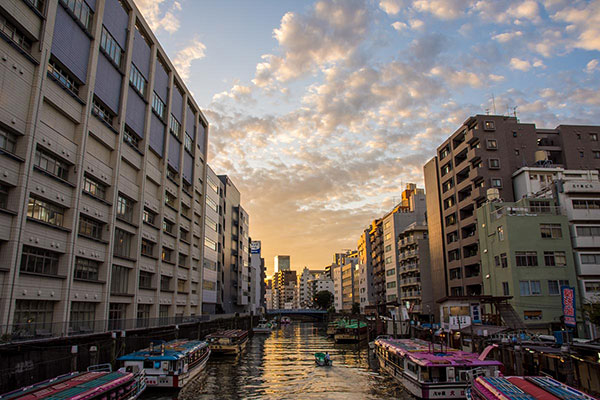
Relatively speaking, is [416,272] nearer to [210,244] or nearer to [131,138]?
[210,244]

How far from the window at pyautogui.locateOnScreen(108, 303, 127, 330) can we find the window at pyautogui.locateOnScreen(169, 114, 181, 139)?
1153 inches

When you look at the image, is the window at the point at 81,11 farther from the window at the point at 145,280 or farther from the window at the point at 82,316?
the window at the point at 145,280

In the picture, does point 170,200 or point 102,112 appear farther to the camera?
point 170,200

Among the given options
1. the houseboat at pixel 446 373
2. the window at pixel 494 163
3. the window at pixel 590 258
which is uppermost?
the window at pixel 494 163

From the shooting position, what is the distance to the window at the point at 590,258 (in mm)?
52906

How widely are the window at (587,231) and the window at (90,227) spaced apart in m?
57.9

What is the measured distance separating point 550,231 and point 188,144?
5914cm

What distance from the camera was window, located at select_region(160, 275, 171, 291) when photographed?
6281 centimetres

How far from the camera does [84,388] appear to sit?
828 inches

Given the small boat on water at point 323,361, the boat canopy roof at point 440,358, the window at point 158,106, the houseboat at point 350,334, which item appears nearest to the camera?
the boat canopy roof at point 440,358

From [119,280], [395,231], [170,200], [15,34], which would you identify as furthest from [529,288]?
[15,34]

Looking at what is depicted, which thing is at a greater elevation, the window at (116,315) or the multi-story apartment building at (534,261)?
the multi-story apartment building at (534,261)

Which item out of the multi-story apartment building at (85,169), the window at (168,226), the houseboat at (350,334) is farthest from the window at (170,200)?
the houseboat at (350,334)

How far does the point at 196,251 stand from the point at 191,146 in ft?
65.3
